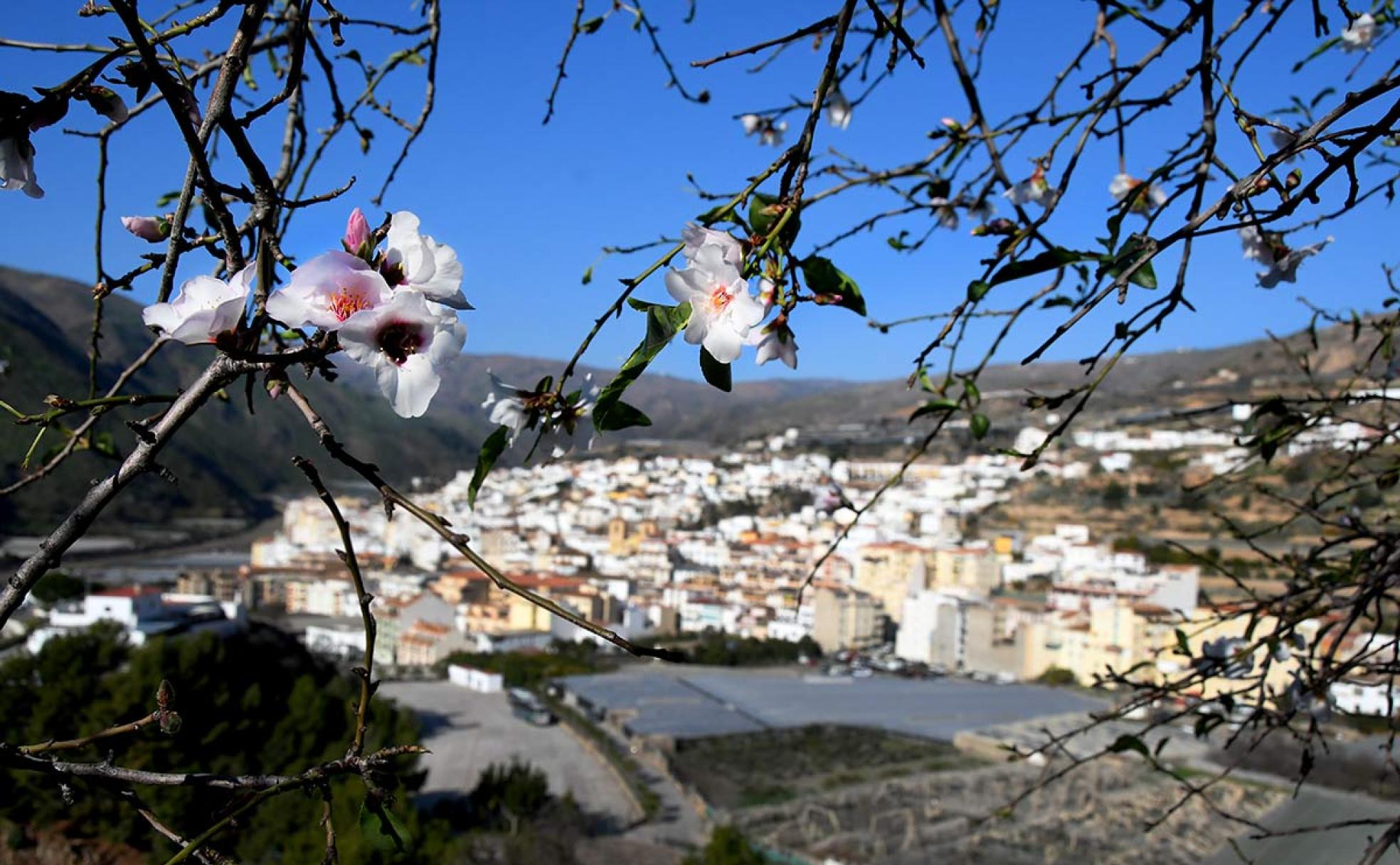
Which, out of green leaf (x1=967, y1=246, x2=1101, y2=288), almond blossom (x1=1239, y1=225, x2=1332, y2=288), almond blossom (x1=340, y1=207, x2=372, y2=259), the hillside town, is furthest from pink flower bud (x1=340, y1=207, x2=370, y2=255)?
the hillside town

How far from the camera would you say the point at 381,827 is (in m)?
0.44

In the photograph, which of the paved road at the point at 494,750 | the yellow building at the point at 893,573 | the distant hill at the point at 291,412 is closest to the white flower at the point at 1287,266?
the paved road at the point at 494,750

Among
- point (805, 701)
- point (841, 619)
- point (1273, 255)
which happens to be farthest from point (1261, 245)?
point (841, 619)

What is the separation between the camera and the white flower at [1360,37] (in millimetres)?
1312

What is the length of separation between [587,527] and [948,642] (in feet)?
57.2

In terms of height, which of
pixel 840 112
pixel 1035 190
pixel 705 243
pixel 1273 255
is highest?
pixel 840 112

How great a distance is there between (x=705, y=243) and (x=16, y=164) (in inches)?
12.7

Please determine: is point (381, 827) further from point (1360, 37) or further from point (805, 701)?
point (805, 701)

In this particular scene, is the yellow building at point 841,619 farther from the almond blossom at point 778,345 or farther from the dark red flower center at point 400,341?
the dark red flower center at point 400,341

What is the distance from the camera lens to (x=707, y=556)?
31406 millimetres

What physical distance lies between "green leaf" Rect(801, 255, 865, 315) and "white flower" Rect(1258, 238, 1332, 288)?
579 millimetres

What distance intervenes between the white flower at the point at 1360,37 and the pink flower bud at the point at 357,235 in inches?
53.8

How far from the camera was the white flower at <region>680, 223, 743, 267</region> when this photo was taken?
19.7 inches

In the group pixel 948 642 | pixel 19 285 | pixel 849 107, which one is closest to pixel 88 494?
pixel 849 107
